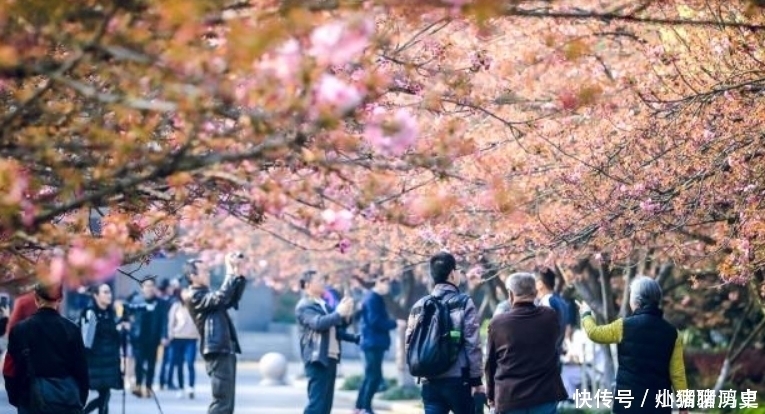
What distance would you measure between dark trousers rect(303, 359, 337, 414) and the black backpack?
4175 mm

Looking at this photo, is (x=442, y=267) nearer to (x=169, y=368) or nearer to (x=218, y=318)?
(x=218, y=318)

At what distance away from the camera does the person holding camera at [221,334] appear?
14.6 meters

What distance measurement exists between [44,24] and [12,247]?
75.2 inches

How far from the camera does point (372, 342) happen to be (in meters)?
19.6

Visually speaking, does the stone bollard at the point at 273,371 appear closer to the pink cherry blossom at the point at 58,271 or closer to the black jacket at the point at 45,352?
the black jacket at the point at 45,352

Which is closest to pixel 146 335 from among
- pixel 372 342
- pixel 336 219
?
pixel 372 342

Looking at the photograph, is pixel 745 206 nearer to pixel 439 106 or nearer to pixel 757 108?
pixel 757 108

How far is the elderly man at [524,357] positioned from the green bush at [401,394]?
1338cm

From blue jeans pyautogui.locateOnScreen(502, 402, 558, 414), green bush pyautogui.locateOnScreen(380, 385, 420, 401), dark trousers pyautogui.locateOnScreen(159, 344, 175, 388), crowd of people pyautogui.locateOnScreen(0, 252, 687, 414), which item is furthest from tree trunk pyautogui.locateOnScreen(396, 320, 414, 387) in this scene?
blue jeans pyautogui.locateOnScreen(502, 402, 558, 414)

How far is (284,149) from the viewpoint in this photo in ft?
22.1

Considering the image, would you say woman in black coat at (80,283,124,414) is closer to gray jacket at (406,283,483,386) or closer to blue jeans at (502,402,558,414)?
gray jacket at (406,283,483,386)

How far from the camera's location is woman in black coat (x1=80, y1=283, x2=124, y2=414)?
1683 cm

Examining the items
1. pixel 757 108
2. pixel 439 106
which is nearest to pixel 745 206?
pixel 757 108

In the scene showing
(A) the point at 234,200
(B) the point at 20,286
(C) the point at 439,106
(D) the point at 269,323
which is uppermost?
(D) the point at 269,323
